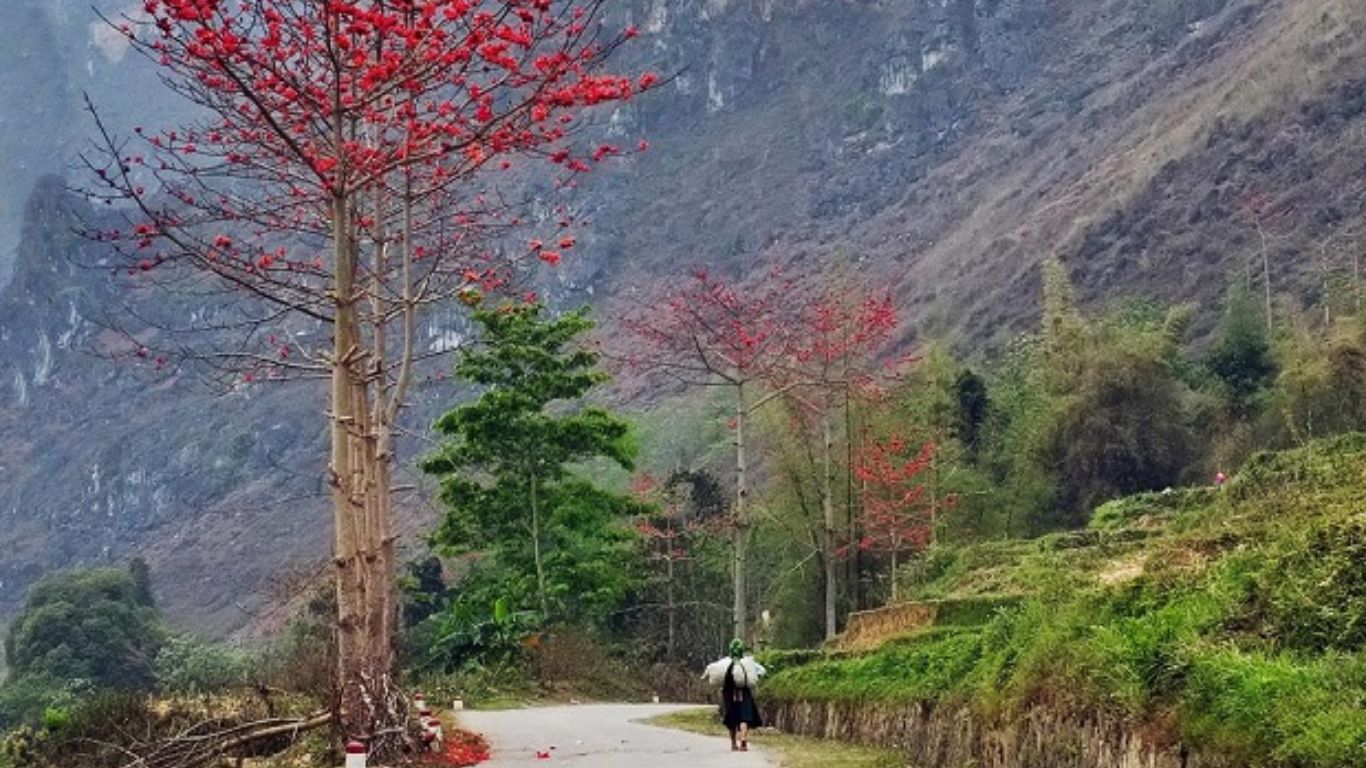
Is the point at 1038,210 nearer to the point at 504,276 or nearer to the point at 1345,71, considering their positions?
the point at 1345,71

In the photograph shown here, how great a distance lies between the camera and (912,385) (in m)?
33.1

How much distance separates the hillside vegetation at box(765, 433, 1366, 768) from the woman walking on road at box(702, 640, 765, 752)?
116 cm

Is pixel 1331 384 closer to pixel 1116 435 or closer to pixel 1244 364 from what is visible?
pixel 1116 435

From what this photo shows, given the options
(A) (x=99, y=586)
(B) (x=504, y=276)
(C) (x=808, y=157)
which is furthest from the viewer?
(C) (x=808, y=157)

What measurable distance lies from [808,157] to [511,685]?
99.9 metres

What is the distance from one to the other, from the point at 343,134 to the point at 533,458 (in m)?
19.9

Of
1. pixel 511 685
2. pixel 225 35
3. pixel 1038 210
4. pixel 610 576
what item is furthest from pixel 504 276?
pixel 1038 210

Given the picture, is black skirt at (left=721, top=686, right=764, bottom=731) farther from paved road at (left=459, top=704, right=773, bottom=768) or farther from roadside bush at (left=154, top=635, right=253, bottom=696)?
roadside bush at (left=154, top=635, right=253, bottom=696)

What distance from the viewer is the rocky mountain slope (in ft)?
194

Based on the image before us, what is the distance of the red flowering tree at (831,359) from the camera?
91.8 feet

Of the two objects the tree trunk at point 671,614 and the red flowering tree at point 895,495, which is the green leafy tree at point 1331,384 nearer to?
the red flowering tree at point 895,495

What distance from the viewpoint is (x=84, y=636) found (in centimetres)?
5128

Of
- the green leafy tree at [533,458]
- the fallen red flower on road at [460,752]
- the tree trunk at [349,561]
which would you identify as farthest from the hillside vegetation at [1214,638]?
the green leafy tree at [533,458]

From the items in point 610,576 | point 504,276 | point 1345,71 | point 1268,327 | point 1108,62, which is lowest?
point 610,576
